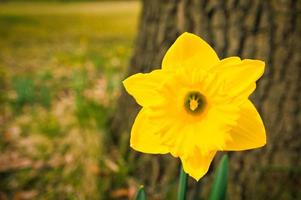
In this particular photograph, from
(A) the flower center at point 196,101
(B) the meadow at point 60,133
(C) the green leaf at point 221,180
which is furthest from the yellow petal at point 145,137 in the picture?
(B) the meadow at point 60,133

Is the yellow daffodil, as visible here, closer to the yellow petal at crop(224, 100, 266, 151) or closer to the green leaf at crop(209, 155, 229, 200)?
the yellow petal at crop(224, 100, 266, 151)

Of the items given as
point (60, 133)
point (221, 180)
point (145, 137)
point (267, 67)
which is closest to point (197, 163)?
point (145, 137)

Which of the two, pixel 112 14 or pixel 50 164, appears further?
pixel 112 14

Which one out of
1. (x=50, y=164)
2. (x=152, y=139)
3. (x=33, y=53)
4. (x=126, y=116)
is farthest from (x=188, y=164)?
(x=33, y=53)

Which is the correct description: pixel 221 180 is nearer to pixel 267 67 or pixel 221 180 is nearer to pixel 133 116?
pixel 267 67

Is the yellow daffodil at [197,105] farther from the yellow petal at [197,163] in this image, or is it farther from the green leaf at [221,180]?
the green leaf at [221,180]

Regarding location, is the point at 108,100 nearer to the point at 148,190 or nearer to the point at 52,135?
the point at 52,135
